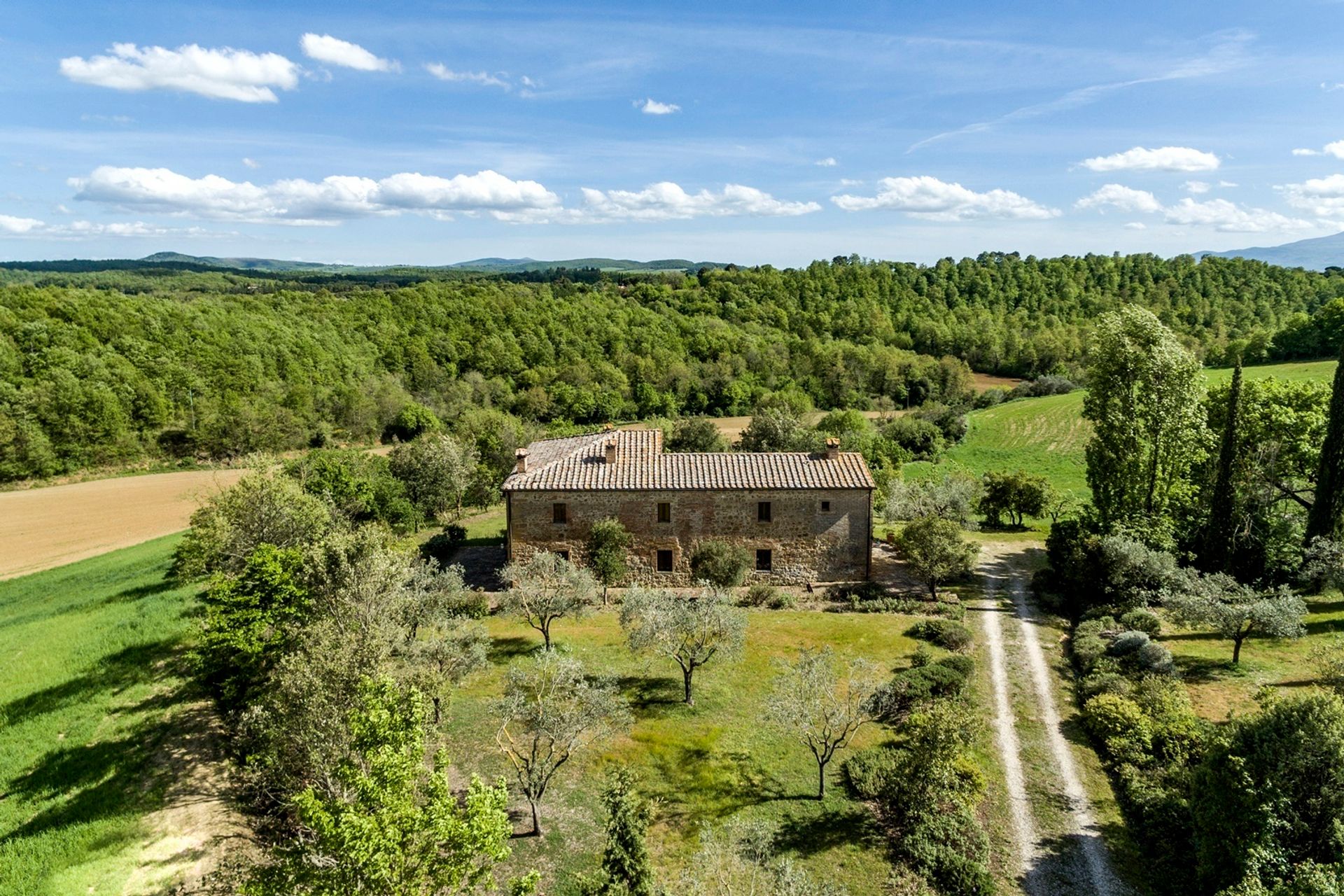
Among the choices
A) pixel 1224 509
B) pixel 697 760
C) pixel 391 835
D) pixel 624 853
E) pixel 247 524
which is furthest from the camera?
pixel 1224 509

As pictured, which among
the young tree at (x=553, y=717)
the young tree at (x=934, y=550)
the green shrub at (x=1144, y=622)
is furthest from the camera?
the young tree at (x=934, y=550)

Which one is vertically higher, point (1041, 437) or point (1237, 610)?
A: point (1237, 610)

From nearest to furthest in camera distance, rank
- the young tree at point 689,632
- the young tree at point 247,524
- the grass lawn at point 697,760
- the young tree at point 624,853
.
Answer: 1. the young tree at point 624,853
2. the grass lawn at point 697,760
3. the young tree at point 689,632
4. the young tree at point 247,524

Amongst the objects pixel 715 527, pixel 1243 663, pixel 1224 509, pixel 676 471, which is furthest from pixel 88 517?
pixel 1224 509

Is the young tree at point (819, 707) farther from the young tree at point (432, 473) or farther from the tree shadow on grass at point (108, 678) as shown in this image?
the young tree at point (432, 473)

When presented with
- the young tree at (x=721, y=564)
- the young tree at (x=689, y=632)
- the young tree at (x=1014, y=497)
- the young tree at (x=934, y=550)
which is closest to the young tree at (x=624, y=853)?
the young tree at (x=689, y=632)

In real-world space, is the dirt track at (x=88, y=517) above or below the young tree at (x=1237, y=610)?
below

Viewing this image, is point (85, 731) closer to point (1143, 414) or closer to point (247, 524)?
point (247, 524)
